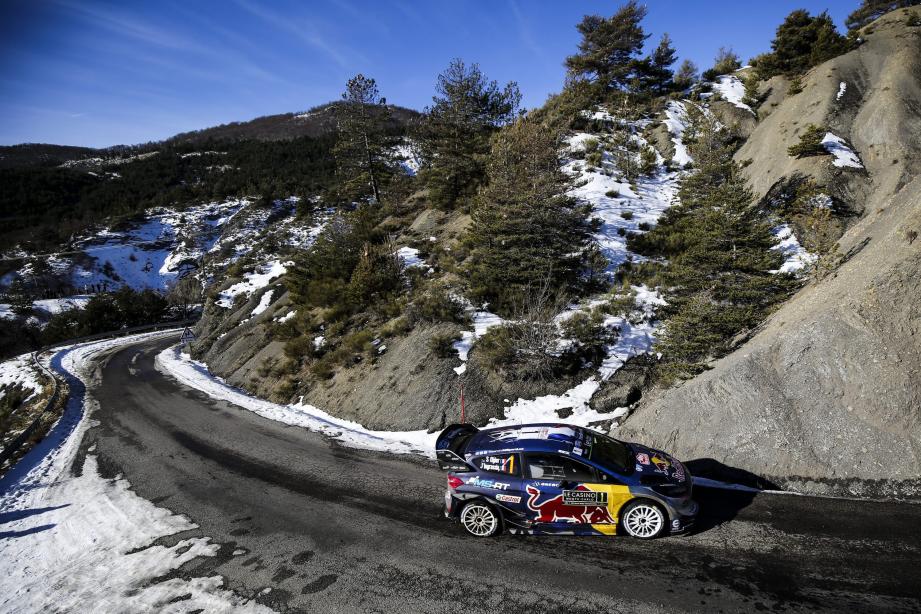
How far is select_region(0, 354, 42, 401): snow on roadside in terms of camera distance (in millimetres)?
21764

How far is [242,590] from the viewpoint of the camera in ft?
20.7

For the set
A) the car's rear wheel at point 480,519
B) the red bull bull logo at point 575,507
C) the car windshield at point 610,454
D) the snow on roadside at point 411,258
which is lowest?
the car's rear wheel at point 480,519

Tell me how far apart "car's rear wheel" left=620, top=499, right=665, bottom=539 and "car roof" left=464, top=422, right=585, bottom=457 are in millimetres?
1212

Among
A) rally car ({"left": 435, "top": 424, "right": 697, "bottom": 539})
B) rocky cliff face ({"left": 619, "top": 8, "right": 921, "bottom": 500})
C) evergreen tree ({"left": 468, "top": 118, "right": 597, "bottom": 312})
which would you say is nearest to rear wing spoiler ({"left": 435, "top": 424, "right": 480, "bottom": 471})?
rally car ({"left": 435, "top": 424, "right": 697, "bottom": 539})

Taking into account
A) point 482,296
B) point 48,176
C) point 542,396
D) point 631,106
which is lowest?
point 542,396

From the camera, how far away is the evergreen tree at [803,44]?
23744 mm

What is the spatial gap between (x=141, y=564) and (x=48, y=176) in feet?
427

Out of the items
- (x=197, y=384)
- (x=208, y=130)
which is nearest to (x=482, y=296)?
(x=197, y=384)

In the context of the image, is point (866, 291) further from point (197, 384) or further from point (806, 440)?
point (197, 384)

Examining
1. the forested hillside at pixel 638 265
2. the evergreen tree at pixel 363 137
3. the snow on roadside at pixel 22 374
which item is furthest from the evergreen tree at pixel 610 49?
the snow on roadside at pixel 22 374

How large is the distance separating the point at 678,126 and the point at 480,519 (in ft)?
100

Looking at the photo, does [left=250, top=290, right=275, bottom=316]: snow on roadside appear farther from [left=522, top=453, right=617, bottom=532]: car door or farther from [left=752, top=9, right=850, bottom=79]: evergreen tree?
[left=752, top=9, right=850, bottom=79]: evergreen tree

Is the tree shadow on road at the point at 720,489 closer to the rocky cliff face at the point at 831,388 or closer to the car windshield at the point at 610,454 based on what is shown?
the rocky cliff face at the point at 831,388

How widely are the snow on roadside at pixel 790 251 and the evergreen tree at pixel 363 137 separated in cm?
2589
